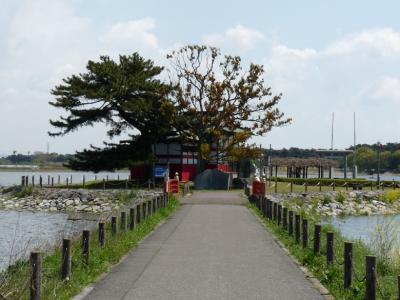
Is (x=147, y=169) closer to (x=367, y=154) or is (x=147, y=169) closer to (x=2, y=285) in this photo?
(x=2, y=285)

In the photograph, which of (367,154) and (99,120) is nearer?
(99,120)

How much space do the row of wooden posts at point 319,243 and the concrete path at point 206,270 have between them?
2.19 ft

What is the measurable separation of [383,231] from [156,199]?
1252 centimetres

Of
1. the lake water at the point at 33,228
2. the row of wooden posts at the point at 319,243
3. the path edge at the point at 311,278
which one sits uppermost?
the row of wooden posts at the point at 319,243

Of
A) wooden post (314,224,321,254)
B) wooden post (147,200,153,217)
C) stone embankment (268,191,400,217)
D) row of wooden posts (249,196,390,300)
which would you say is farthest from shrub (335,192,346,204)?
wooden post (314,224,321,254)

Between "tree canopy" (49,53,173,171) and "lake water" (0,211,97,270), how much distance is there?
9.80 m

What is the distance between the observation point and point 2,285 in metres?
9.22

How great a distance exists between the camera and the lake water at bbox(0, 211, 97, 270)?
18.9 meters

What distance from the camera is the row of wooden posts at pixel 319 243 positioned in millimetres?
8938

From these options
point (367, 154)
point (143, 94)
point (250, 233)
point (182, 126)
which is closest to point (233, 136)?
point (182, 126)

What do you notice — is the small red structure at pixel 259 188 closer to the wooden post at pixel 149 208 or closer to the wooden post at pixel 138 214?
the wooden post at pixel 149 208

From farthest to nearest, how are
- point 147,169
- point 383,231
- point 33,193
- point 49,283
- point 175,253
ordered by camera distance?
1. point 147,169
2. point 33,193
3. point 383,231
4. point 175,253
5. point 49,283

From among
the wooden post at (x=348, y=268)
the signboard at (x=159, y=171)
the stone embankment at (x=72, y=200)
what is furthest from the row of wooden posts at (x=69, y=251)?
the signboard at (x=159, y=171)

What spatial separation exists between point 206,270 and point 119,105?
3629cm
